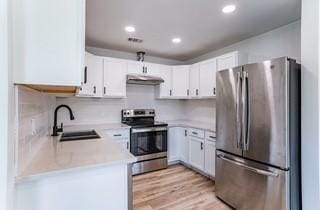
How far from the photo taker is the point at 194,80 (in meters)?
3.85

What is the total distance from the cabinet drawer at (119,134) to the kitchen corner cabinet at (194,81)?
162 cm

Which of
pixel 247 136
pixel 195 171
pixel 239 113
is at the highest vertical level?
pixel 239 113

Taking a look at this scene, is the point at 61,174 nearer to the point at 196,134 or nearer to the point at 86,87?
the point at 86,87

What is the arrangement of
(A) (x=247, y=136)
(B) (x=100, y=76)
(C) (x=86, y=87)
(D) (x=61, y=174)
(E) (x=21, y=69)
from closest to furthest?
(E) (x=21, y=69), (D) (x=61, y=174), (A) (x=247, y=136), (C) (x=86, y=87), (B) (x=100, y=76)

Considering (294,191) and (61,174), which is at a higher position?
(61,174)

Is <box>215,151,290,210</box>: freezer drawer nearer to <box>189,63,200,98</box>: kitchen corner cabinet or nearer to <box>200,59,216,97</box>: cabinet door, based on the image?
<box>200,59,216,97</box>: cabinet door

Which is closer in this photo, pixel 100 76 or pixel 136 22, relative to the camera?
pixel 136 22

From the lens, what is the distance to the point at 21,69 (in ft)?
3.25

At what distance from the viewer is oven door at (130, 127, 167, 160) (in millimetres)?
3318

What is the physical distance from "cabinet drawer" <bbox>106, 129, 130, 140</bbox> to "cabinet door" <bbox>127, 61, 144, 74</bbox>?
118cm

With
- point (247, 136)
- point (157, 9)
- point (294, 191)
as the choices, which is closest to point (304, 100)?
point (247, 136)

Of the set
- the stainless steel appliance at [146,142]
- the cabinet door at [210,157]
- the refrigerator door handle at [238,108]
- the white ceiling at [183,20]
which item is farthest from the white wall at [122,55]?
the refrigerator door handle at [238,108]

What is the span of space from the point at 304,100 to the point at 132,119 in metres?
2.90

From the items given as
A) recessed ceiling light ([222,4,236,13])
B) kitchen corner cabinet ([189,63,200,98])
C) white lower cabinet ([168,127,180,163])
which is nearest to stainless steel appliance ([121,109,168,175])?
white lower cabinet ([168,127,180,163])
